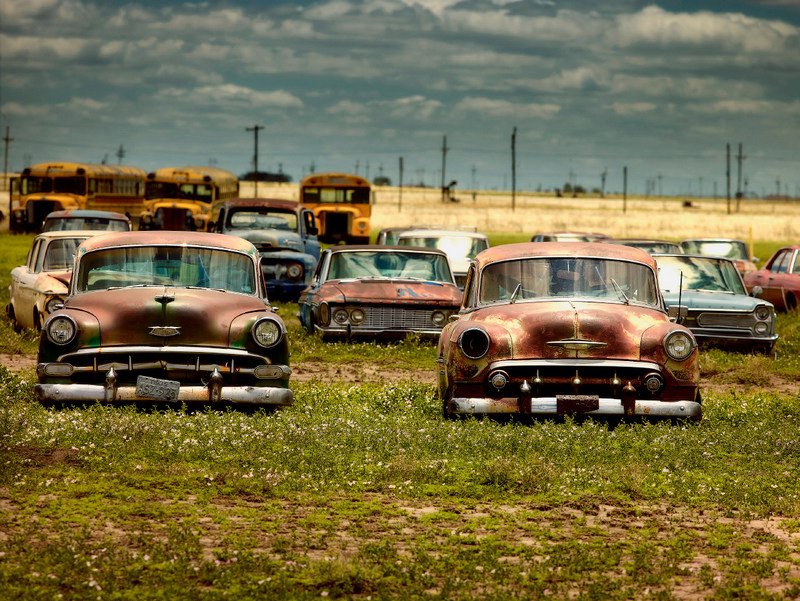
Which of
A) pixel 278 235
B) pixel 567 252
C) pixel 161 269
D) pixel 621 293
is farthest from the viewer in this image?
pixel 278 235

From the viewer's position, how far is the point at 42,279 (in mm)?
14852

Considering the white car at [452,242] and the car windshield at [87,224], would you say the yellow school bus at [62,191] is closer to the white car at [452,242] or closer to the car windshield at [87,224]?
the car windshield at [87,224]

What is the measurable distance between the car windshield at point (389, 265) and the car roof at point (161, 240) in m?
5.23

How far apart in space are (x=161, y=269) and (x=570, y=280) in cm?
382

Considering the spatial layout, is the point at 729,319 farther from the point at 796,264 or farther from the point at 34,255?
the point at 34,255

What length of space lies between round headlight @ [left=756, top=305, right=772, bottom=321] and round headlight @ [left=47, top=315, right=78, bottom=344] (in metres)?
9.61

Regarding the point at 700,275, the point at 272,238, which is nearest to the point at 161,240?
the point at 700,275

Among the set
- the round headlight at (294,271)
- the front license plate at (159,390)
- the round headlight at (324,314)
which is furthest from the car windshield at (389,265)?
the front license plate at (159,390)

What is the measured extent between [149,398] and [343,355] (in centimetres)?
577

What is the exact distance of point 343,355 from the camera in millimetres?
14438

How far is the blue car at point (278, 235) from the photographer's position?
848 inches

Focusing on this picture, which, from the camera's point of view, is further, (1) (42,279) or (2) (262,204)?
(2) (262,204)

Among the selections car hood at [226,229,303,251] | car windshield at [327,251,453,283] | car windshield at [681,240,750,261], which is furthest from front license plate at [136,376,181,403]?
car windshield at [681,240,750,261]

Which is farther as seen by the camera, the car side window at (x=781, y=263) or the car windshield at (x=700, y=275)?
the car side window at (x=781, y=263)
